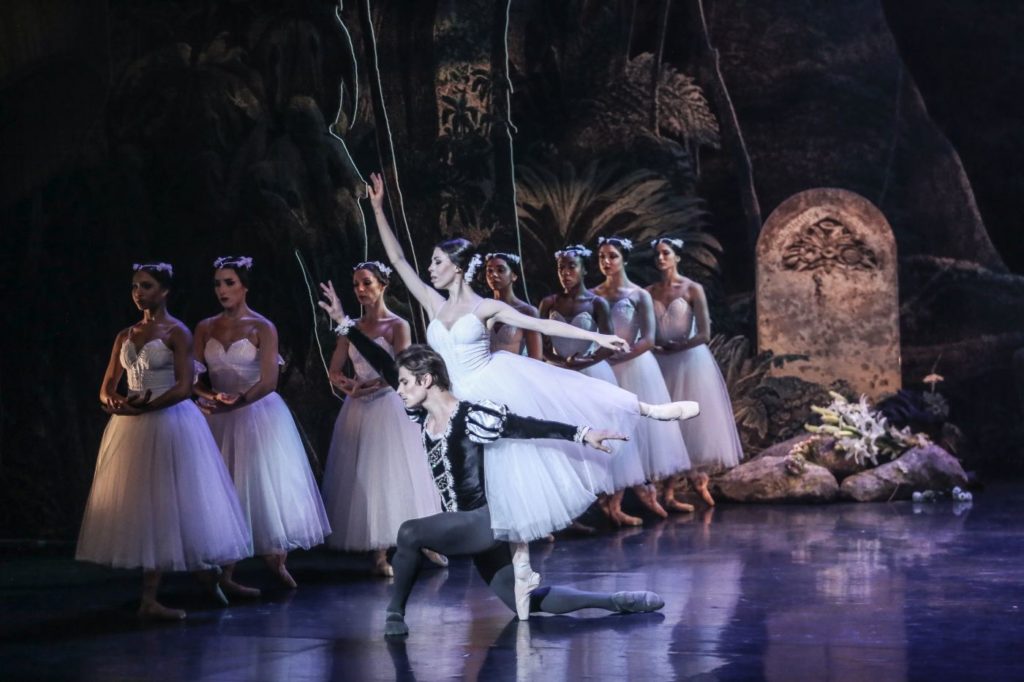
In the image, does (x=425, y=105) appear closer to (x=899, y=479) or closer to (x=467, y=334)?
(x=899, y=479)

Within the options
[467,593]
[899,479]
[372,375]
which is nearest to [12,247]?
[372,375]

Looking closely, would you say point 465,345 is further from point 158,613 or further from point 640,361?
point 640,361

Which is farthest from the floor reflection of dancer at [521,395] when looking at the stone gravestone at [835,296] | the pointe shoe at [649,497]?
the stone gravestone at [835,296]

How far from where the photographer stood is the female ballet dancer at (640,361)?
8398 mm

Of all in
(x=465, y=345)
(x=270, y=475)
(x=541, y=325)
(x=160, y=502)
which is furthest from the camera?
(x=270, y=475)

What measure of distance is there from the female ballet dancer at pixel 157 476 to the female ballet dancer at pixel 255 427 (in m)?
0.34

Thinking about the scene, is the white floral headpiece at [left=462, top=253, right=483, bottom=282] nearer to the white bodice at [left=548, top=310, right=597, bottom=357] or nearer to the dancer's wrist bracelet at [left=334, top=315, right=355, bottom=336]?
the dancer's wrist bracelet at [left=334, top=315, right=355, bottom=336]

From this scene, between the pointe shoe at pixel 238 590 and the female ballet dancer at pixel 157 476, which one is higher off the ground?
the female ballet dancer at pixel 157 476

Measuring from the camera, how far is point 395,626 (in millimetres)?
4871

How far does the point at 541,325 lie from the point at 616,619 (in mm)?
1127

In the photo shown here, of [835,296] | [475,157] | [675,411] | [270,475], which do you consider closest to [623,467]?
[270,475]

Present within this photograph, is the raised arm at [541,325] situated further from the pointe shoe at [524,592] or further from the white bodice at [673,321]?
the white bodice at [673,321]

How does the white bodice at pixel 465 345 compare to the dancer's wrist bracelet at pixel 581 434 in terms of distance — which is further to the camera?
the white bodice at pixel 465 345

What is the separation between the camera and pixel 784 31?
37.9ft
